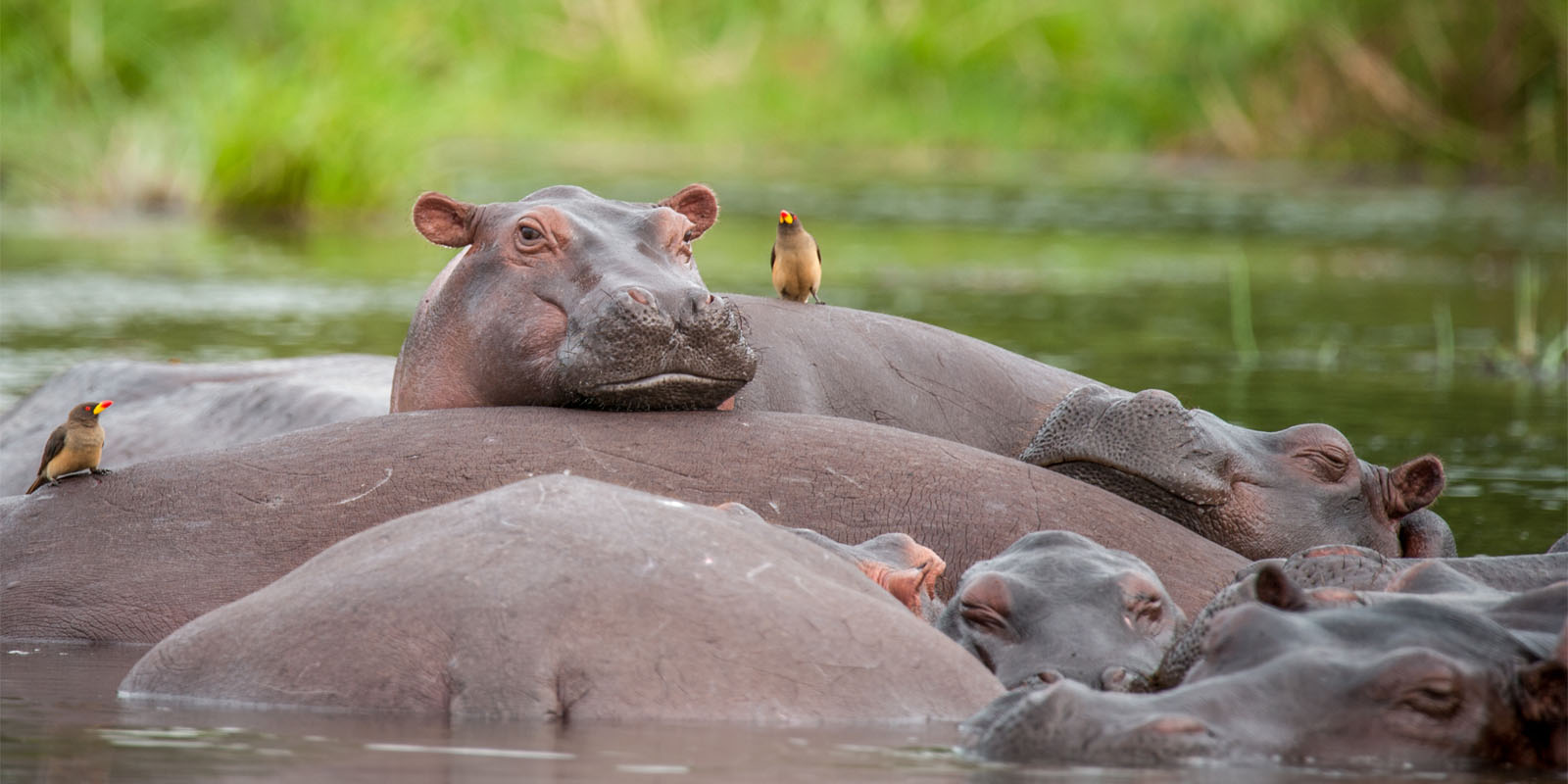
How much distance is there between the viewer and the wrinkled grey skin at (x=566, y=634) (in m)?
3.86

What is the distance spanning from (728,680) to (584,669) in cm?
24

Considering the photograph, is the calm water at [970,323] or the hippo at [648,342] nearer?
the calm water at [970,323]

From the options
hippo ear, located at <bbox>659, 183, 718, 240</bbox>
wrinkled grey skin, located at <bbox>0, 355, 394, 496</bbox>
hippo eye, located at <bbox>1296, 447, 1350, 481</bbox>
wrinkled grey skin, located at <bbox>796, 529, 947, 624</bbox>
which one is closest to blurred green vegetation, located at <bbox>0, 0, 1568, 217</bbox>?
wrinkled grey skin, located at <bbox>0, 355, 394, 496</bbox>

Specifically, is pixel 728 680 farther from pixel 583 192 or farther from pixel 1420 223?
pixel 1420 223

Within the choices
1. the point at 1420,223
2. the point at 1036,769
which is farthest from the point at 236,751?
the point at 1420,223

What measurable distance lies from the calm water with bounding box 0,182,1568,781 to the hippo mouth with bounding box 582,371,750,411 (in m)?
1.28

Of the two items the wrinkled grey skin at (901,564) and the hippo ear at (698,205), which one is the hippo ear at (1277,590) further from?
the hippo ear at (698,205)

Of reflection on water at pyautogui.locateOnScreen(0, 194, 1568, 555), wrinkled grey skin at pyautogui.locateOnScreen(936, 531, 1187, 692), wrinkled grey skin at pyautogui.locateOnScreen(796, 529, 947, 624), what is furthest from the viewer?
reflection on water at pyautogui.locateOnScreen(0, 194, 1568, 555)

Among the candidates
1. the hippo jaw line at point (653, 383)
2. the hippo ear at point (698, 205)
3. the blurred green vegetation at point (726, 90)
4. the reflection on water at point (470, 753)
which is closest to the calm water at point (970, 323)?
the reflection on water at point (470, 753)

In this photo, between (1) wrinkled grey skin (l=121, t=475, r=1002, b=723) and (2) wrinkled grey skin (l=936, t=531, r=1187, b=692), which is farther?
(2) wrinkled grey skin (l=936, t=531, r=1187, b=692)

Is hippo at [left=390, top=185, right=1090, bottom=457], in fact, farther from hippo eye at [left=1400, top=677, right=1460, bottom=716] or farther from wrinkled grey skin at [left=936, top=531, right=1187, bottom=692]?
hippo eye at [left=1400, top=677, right=1460, bottom=716]

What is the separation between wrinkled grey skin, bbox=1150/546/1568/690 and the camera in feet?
13.2

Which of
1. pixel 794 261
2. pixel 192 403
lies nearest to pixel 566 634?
pixel 794 261

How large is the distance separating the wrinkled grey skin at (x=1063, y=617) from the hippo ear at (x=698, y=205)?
2.00m
